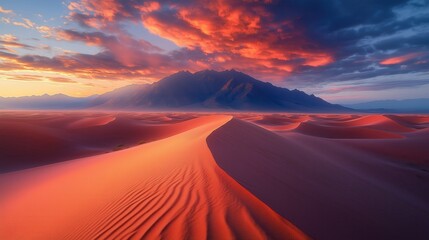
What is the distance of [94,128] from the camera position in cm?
Result: 2367

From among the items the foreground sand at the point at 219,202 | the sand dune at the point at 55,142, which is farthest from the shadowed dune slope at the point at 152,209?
the sand dune at the point at 55,142

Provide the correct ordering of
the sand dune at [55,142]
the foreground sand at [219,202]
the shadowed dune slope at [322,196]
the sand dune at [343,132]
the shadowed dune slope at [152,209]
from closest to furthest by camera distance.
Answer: the shadowed dune slope at [152,209]
the foreground sand at [219,202]
the shadowed dune slope at [322,196]
the sand dune at [55,142]
the sand dune at [343,132]

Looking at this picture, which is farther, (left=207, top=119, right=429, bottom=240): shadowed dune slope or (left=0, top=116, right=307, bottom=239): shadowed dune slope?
(left=207, top=119, right=429, bottom=240): shadowed dune slope

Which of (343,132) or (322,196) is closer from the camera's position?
(322,196)

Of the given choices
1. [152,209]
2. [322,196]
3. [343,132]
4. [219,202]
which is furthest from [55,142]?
[343,132]

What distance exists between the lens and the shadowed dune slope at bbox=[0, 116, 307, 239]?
2871mm

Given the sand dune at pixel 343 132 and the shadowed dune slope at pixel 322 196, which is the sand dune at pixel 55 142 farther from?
the sand dune at pixel 343 132

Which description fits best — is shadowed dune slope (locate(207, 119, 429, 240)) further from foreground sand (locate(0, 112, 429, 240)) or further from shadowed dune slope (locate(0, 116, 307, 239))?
shadowed dune slope (locate(0, 116, 307, 239))

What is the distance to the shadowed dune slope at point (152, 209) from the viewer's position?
2871mm

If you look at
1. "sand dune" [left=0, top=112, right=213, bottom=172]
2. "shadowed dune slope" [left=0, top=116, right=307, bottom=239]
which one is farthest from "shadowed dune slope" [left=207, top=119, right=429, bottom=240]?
"sand dune" [left=0, top=112, right=213, bottom=172]

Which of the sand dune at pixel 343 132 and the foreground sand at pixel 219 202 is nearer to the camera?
the foreground sand at pixel 219 202

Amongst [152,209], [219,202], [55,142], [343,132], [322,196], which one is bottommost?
[55,142]

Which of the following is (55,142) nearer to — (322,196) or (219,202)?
(219,202)

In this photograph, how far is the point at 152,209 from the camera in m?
3.42
